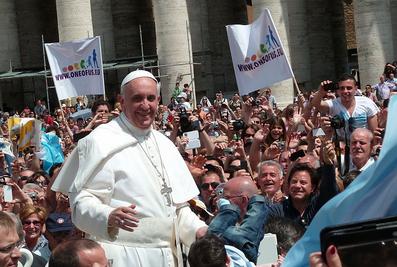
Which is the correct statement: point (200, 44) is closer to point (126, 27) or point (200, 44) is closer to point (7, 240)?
Answer: point (126, 27)

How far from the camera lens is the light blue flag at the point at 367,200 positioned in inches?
160

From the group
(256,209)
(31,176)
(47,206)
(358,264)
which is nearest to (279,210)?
(256,209)

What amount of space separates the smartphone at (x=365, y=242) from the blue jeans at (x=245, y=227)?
395 cm

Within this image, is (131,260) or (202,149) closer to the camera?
(131,260)

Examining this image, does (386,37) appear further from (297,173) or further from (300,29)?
(297,173)

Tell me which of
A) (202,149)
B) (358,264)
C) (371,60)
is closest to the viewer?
(358,264)

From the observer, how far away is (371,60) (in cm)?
4019

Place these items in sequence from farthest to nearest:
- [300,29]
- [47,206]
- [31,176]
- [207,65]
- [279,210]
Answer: [207,65], [300,29], [31,176], [47,206], [279,210]

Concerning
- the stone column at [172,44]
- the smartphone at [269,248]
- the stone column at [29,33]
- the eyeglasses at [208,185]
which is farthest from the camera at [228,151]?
the stone column at [29,33]

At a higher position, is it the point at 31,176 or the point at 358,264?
the point at 358,264

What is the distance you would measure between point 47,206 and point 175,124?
10.0 feet

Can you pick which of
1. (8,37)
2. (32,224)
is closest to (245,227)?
(32,224)

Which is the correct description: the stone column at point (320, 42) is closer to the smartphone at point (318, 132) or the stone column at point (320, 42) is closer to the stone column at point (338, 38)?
the stone column at point (338, 38)

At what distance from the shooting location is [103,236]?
7.74 metres
